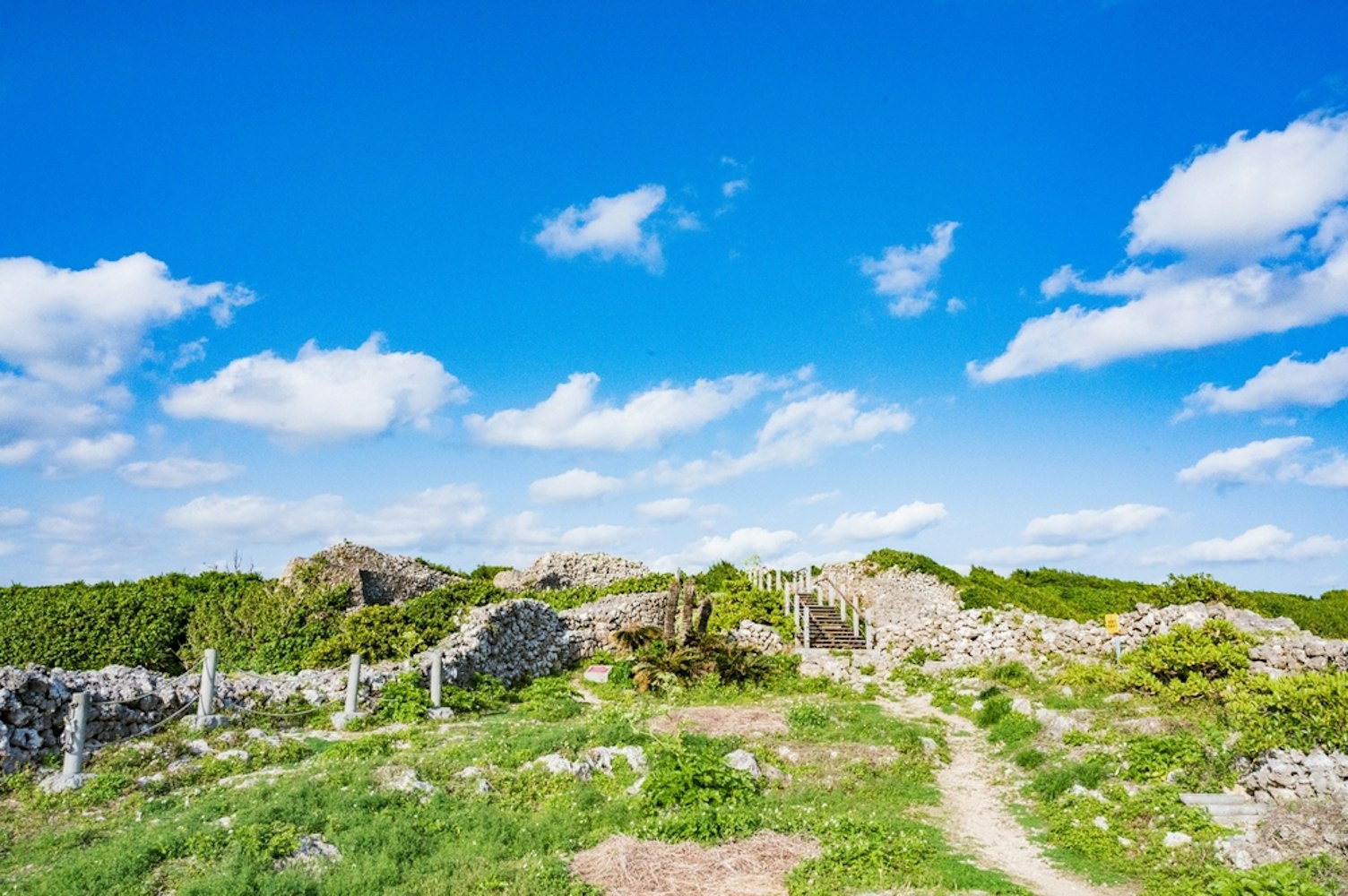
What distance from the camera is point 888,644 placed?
27359mm

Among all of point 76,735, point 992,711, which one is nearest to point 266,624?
point 76,735

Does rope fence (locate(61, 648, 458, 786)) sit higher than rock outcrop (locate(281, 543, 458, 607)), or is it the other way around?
rock outcrop (locate(281, 543, 458, 607))

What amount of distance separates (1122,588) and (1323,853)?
104ft

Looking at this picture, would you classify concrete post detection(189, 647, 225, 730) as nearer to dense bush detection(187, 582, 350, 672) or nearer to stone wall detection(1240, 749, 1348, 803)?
dense bush detection(187, 582, 350, 672)

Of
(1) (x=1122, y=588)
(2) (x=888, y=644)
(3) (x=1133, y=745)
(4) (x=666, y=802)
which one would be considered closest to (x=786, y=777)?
(4) (x=666, y=802)

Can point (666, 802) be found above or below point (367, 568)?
below

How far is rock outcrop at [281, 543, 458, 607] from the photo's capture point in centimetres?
2742

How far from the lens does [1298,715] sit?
10844 millimetres

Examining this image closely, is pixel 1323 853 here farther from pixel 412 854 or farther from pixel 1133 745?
pixel 412 854

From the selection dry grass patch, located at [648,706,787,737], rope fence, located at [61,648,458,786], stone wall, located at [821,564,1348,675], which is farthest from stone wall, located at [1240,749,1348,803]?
rope fence, located at [61,648,458,786]

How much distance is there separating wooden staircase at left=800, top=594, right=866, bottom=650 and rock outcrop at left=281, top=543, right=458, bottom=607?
15.0m

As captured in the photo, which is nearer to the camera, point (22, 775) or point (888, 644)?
point (22, 775)

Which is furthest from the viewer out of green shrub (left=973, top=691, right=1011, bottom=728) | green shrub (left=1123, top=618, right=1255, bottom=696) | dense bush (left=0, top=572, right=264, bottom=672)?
dense bush (left=0, top=572, right=264, bottom=672)

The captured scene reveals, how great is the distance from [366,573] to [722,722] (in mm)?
18363
